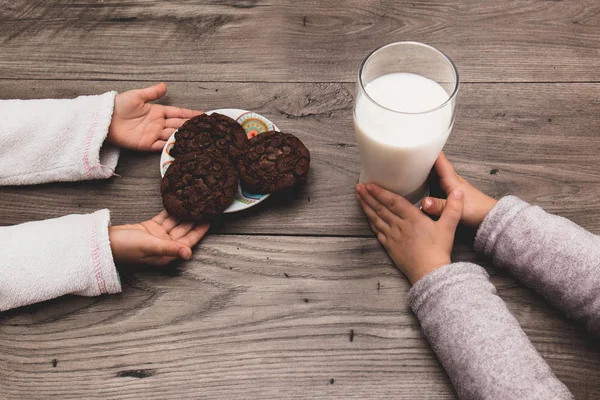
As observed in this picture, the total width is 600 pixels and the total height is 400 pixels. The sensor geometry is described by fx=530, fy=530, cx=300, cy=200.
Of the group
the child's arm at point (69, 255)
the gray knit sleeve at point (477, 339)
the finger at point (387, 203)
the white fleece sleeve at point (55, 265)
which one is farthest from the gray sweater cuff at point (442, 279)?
the white fleece sleeve at point (55, 265)

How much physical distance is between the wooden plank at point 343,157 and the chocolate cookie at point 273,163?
0.20ft

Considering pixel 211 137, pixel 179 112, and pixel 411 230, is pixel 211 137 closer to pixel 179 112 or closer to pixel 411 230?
pixel 179 112

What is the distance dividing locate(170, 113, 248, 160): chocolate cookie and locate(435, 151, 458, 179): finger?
1.04ft

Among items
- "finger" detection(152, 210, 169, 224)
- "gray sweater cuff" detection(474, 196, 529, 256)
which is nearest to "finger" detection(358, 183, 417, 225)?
"gray sweater cuff" detection(474, 196, 529, 256)

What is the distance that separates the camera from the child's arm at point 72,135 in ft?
3.01

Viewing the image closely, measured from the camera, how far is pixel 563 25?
3.47 feet

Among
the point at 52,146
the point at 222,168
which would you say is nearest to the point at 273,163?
the point at 222,168

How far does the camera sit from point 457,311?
0.73 m

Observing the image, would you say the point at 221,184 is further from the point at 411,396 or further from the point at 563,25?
the point at 563,25

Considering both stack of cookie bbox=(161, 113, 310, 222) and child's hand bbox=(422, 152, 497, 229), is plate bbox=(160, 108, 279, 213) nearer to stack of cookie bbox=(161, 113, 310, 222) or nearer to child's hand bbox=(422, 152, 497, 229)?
stack of cookie bbox=(161, 113, 310, 222)

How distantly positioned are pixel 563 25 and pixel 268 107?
61 centimetres

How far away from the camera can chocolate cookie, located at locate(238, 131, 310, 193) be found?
0.84 metres

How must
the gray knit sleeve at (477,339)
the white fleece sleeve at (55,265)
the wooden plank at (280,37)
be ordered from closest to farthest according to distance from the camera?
the gray knit sleeve at (477,339), the white fleece sleeve at (55,265), the wooden plank at (280,37)

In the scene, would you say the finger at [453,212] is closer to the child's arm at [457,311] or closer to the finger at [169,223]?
the child's arm at [457,311]
